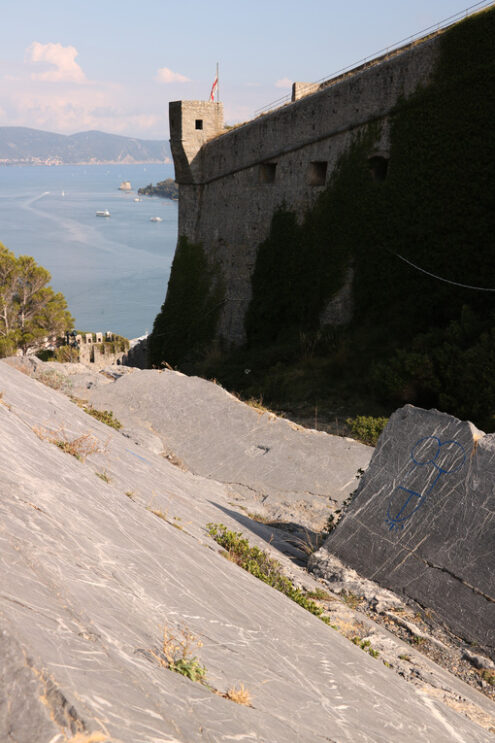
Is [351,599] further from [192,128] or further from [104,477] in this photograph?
[192,128]

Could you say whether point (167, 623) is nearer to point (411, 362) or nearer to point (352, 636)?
point (352, 636)

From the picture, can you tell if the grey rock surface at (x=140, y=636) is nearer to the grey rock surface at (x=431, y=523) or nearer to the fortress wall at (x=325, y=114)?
the grey rock surface at (x=431, y=523)

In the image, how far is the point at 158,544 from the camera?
14.5ft

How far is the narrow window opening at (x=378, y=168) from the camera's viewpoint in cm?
1995

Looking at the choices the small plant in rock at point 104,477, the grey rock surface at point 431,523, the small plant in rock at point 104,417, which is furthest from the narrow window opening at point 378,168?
the small plant in rock at point 104,477

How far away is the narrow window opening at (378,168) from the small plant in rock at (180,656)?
19.1m

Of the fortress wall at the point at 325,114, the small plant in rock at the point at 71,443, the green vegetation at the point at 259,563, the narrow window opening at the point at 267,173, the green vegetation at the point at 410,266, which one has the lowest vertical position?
the green vegetation at the point at 259,563

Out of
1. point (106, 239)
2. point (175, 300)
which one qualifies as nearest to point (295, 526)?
point (175, 300)

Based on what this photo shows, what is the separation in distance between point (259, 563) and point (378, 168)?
673 inches

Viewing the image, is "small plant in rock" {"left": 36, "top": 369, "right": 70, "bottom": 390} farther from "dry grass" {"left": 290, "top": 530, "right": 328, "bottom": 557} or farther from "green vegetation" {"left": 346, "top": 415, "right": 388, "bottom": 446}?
"green vegetation" {"left": 346, "top": 415, "right": 388, "bottom": 446}

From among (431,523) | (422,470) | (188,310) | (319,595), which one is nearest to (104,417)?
(319,595)

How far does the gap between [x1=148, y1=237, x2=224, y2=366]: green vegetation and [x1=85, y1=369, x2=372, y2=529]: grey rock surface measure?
14115mm

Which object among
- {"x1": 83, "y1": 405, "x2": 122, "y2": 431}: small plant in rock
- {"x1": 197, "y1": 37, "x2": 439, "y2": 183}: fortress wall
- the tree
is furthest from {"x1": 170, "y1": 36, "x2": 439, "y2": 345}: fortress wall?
{"x1": 83, "y1": 405, "x2": 122, "y2": 431}: small plant in rock

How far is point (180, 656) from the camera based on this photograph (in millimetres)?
2771
